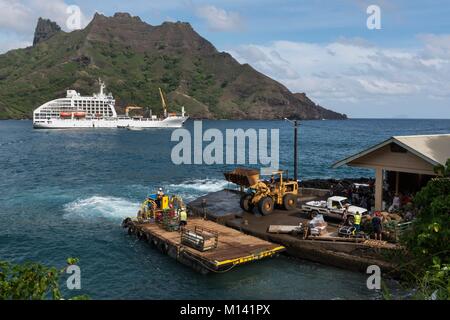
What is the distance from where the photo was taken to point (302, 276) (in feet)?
64.8

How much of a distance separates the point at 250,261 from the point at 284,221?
5.39 m

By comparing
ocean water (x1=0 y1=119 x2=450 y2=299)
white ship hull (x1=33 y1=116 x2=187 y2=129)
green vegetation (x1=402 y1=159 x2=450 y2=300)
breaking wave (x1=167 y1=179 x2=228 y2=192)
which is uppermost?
white ship hull (x1=33 y1=116 x2=187 y2=129)

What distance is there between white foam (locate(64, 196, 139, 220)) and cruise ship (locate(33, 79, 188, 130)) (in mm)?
145231

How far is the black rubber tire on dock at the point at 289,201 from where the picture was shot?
28.1 m

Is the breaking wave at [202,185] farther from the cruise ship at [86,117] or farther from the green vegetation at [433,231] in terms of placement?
the cruise ship at [86,117]

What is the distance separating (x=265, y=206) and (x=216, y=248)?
6.47 metres

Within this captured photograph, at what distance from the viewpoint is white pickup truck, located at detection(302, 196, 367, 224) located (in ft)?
79.2

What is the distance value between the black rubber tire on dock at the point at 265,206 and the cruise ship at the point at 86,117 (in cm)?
15990

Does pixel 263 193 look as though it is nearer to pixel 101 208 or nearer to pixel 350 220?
pixel 350 220

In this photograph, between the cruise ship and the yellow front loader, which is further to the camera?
the cruise ship

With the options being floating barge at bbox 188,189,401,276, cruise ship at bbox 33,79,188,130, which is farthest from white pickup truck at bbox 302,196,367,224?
cruise ship at bbox 33,79,188,130

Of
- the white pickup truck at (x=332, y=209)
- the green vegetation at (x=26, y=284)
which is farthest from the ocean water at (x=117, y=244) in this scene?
the green vegetation at (x=26, y=284)

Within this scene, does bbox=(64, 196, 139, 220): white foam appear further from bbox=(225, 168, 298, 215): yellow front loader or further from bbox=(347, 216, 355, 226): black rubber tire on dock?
bbox=(347, 216, 355, 226): black rubber tire on dock
